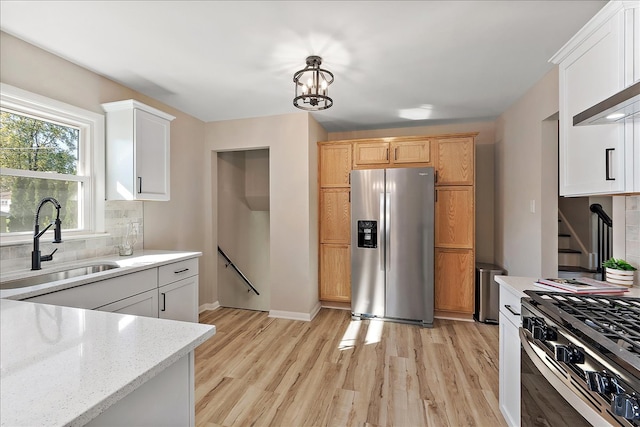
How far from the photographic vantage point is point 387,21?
1783mm

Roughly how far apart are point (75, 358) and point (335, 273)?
10.2 feet

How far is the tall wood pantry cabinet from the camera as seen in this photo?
3.32 metres

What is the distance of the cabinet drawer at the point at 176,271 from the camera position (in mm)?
2256

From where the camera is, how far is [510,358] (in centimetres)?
160

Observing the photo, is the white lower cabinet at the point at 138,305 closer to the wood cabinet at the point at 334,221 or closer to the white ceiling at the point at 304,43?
the white ceiling at the point at 304,43

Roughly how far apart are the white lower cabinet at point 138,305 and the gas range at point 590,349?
7.56 feet

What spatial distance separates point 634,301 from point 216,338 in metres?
3.07

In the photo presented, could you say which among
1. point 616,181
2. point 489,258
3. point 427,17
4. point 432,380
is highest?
point 427,17

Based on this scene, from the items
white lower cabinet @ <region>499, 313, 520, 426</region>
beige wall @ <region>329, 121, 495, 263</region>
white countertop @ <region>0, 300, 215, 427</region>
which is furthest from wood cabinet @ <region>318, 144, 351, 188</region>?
white countertop @ <region>0, 300, 215, 427</region>

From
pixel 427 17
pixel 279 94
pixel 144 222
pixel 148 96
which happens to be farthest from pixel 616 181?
pixel 148 96

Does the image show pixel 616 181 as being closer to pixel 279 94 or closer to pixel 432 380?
pixel 432 380

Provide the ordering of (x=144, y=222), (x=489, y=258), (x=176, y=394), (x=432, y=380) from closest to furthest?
(x=176, y=394), (x=432, y=380), (x=144, y=222), (x=489, y=258)

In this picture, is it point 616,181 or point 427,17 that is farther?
point 427,17

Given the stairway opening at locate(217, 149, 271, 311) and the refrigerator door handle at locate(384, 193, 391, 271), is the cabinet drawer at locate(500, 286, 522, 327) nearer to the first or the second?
the refrigerator door handle at locate(384, 193, 391, 271)
